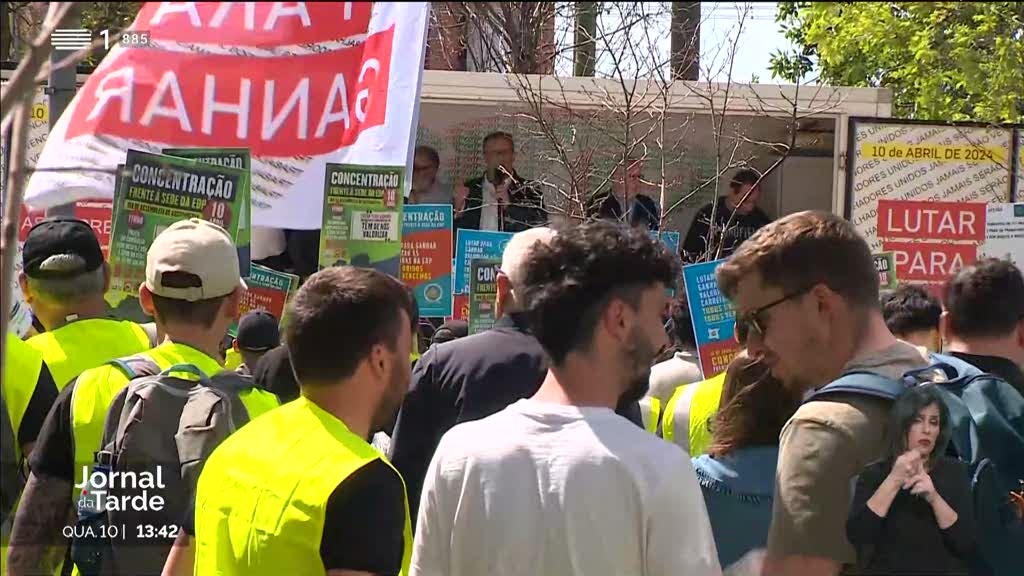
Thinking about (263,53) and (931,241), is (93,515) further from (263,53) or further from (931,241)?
(931,241)

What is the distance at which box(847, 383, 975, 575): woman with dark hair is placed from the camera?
2.86 meters

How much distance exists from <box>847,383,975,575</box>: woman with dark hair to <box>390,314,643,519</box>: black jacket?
4.62 feet

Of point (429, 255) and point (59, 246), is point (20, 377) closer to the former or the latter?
point (59, 246)

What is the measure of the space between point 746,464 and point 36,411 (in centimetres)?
199

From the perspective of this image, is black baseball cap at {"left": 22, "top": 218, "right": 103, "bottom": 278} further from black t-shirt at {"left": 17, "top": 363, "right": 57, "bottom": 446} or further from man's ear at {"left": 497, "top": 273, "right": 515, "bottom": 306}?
man's ear at {"left": 497, "top": 273, "right": 515, "bottom": 306}

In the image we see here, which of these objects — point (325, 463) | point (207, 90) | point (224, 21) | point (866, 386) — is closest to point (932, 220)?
point (866, 386)

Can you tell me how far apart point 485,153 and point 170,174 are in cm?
794

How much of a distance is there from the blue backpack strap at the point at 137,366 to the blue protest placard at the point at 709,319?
137 inches

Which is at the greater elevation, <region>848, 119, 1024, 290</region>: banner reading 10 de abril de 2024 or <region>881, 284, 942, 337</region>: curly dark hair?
<region>848, 119, 1024, 290</region>: banner reading 10 de abril de 2024

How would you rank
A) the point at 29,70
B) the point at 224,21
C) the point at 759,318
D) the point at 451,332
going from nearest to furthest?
the point at 29,70
the point at 224,21
the point at 759,318
the point at 451,332

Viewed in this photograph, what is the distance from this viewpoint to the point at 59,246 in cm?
449

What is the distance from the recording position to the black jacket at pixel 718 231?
1329 centimetres

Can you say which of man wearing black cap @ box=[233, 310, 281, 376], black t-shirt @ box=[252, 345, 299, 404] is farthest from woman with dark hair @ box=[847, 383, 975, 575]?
man wearing black cap @ box=[233, 310, 281, 376]

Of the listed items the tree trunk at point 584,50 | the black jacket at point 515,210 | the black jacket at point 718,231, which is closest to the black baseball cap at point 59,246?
the black jacket at point 515,210
